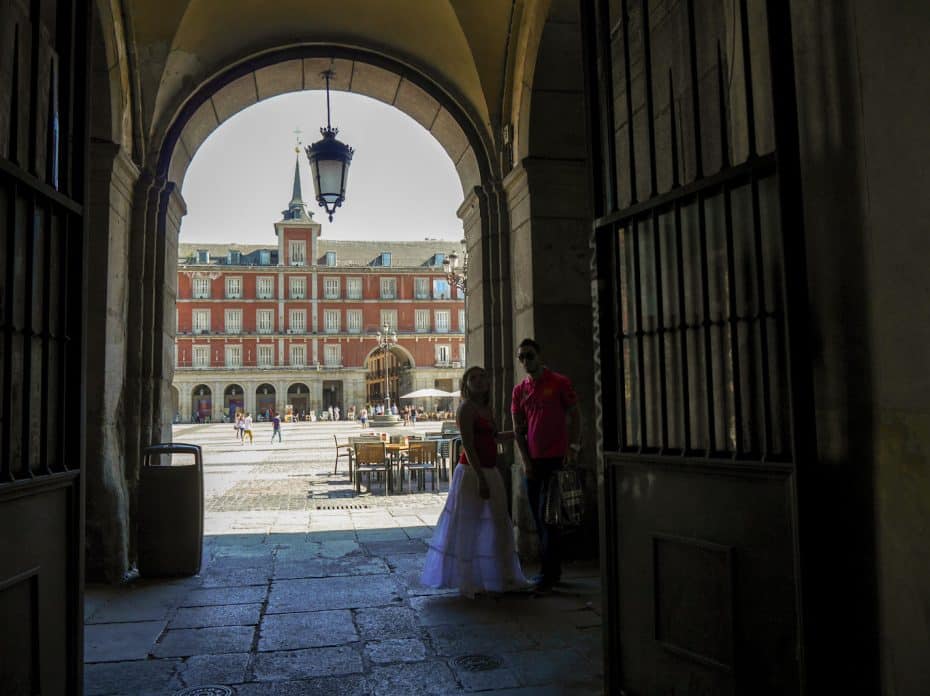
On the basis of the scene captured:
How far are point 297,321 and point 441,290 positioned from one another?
1113cm

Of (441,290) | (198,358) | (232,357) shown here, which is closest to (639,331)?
(441,290)

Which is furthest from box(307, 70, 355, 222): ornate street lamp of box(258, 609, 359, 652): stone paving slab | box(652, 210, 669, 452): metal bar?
box(652, 210, 669, 452): metal bar

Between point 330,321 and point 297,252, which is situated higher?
point 297,252

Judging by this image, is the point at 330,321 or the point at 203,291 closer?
the point at 203,291

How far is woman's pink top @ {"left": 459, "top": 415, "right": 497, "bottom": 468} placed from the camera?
4609mm

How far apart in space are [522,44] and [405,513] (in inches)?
201

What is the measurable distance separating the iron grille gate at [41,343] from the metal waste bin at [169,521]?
2.60 m

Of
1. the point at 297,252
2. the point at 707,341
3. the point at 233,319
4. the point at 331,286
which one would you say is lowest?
the point at 707,341

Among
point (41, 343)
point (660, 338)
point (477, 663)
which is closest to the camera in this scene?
point (41, 343)

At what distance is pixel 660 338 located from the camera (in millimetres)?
2826

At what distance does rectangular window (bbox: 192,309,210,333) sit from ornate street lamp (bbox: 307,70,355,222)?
4799 centimetres

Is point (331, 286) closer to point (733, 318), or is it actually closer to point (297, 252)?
point (297, 252)

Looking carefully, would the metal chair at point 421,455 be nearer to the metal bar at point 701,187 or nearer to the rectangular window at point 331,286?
the metal bar at point 701,187

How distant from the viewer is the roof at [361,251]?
184 feet
